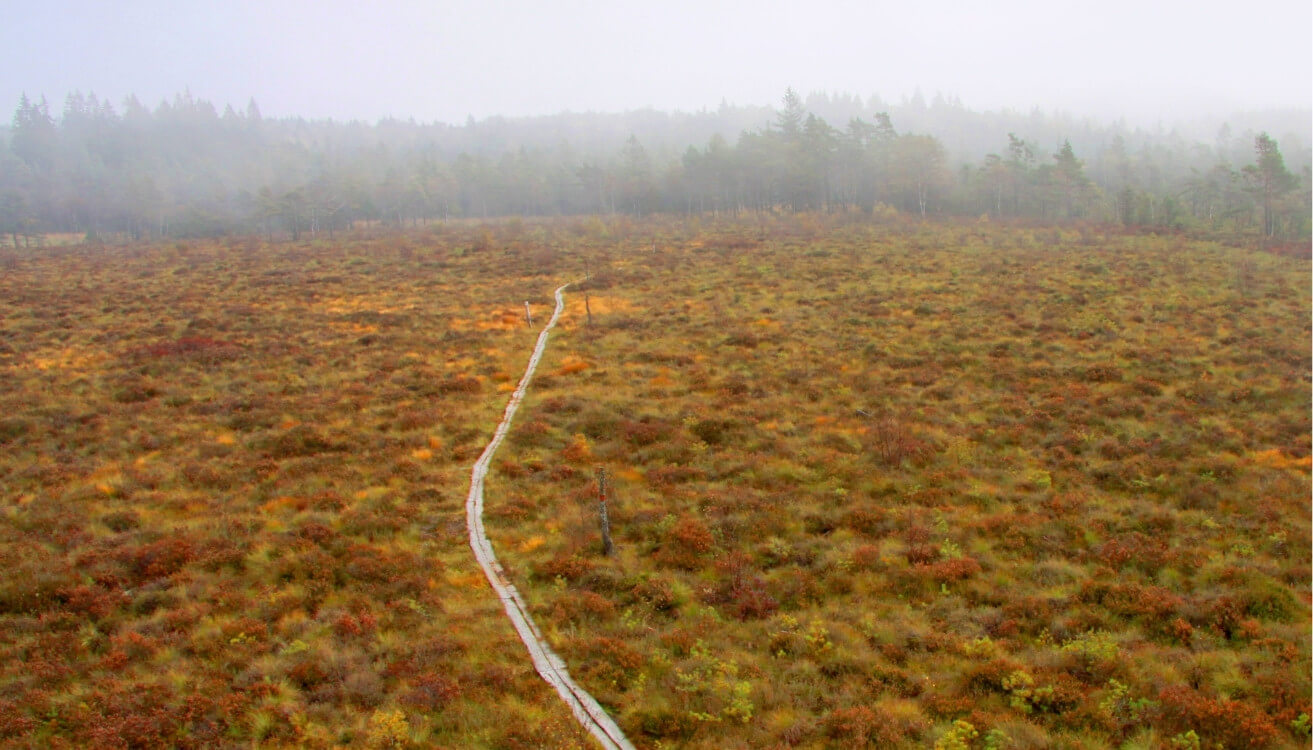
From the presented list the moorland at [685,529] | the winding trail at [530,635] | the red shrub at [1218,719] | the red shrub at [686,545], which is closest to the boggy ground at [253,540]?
the moorland at [685,529]

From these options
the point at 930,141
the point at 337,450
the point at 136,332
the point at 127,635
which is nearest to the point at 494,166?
the point at 930,141

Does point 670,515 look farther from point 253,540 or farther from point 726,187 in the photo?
point 726,187

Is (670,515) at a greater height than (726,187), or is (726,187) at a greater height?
(726,187)

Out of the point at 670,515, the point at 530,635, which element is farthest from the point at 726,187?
the point at 530,635

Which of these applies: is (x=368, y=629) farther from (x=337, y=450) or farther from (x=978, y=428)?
(x=978, y=428)

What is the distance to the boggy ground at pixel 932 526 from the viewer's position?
397 inches

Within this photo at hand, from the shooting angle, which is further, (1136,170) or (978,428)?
(1136,170)

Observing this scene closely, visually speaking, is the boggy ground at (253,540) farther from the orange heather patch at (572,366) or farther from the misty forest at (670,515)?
the orange heather patch at (572,366)

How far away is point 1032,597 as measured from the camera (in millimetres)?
12750

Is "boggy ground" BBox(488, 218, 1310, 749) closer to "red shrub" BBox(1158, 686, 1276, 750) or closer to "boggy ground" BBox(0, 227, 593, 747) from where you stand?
"red shrub" BBox(1158, 686, 1276, 750)

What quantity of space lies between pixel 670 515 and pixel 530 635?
519 centimetres

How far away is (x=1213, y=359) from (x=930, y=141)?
76023mm

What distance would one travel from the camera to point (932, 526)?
51.7 ft

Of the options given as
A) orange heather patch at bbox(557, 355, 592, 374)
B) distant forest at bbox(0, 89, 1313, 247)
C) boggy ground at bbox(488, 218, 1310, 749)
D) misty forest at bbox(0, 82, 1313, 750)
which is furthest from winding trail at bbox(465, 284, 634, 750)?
distant forest at bbox(0, 89, 1313, 247)
